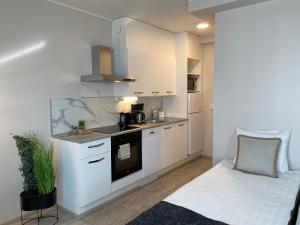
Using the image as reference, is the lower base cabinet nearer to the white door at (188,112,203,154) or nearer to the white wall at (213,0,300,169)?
the white door at (188,112,203,154)

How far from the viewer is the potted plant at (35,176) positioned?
7.89 ft

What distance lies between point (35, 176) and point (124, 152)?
116cm

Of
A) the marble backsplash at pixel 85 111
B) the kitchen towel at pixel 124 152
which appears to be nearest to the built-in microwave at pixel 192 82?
the marble backsplash at pixel 85 111

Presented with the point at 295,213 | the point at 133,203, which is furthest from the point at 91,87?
the point at 295,213

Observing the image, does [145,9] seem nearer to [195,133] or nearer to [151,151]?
[151,151]

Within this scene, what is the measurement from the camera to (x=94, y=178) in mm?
2809

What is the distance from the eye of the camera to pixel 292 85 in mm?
2531

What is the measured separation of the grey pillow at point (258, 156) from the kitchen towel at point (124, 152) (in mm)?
1479

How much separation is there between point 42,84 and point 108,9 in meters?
1.40

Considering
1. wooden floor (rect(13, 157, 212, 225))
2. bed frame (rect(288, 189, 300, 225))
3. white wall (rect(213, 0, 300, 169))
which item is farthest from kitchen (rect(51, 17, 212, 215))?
bed frame (rect(288, 189, 300, 225))

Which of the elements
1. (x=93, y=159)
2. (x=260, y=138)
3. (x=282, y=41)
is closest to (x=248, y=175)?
(x=260, y=138)

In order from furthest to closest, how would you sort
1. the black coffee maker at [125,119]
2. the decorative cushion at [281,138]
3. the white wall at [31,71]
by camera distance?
the black coffee maker at [125,119] < the white wall at [31,71] < the decorative cushion at [281,138]

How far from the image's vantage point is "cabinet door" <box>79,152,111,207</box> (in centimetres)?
270

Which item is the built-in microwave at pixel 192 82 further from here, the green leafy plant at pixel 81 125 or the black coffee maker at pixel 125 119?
the green leafy plant at pixel 81 125
